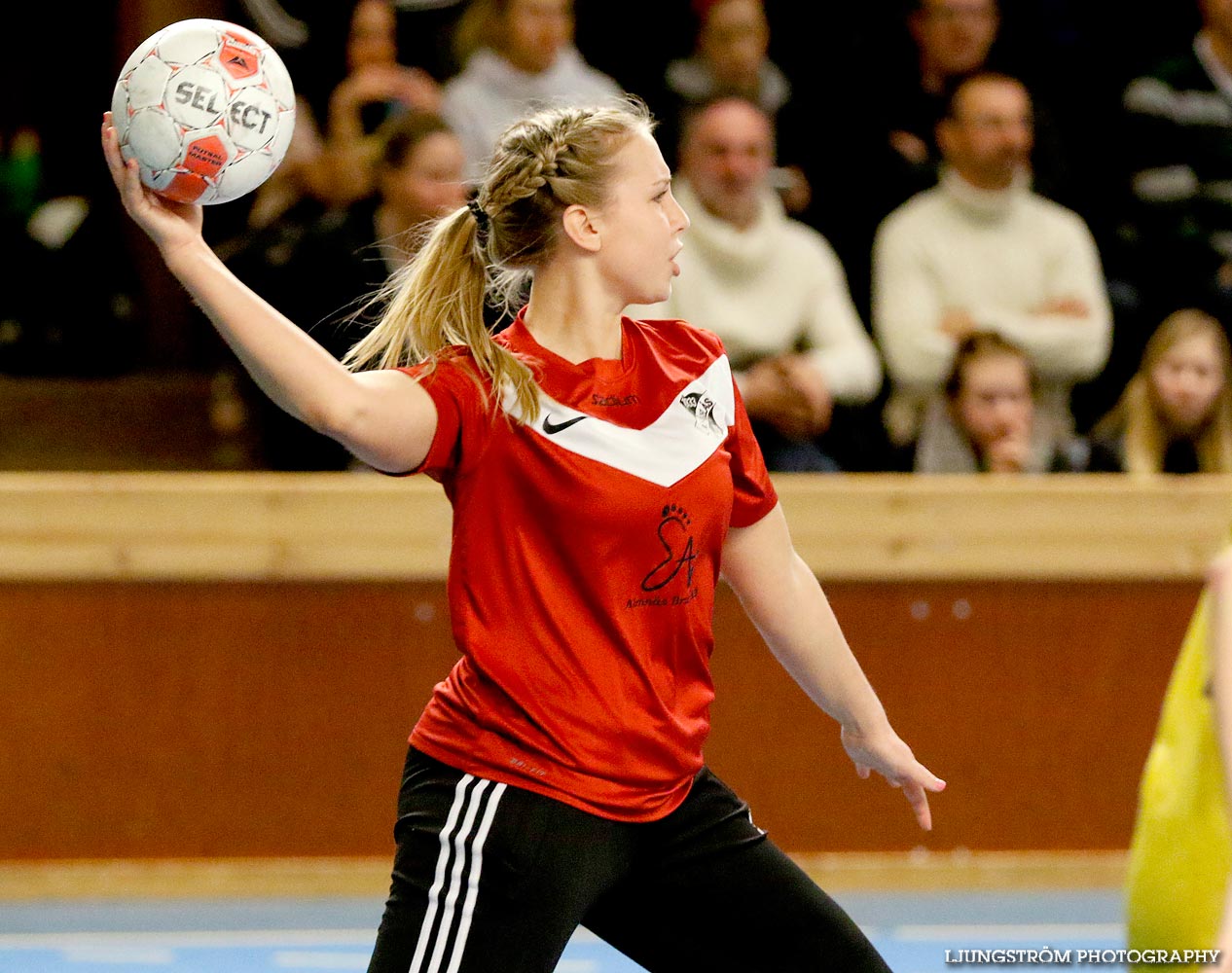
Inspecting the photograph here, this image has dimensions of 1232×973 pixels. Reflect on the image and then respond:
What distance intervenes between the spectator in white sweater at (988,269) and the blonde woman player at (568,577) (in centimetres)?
308

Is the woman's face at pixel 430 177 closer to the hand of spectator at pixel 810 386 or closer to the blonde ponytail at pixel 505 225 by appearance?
the hand of spectator at pixel 810 386

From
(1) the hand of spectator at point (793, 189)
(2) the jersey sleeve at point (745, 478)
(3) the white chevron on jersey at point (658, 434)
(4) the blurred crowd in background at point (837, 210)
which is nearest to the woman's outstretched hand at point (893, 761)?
(2) the jersey sleeve at point (745, 478)

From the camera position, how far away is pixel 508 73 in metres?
5.89

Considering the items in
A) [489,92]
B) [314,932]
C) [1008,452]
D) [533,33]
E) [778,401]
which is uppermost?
[533,33]

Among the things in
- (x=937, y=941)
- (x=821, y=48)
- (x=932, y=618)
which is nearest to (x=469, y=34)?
(x=821, y=48)

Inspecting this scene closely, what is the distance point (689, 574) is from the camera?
2.61 m

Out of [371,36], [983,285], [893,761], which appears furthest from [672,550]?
[371,36]

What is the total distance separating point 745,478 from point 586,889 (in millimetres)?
667

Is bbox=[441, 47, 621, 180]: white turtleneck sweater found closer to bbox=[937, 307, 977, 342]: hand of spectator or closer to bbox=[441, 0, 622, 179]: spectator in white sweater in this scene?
bbox=[441, 0, 622, 179]: spectator in white sweater

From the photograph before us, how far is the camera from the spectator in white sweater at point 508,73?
19.2ft

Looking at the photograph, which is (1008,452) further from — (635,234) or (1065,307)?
(635,234)

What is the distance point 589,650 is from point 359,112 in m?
3.91

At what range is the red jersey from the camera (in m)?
2.52

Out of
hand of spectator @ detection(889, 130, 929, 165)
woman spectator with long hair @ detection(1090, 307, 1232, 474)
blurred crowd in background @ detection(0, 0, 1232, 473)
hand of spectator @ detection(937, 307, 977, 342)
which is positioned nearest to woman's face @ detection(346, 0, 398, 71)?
blurred crowd in background @ detection(0, 0, 1232, 473)
